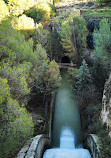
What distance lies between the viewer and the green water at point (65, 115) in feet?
39.3

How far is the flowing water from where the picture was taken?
8680 millimetres

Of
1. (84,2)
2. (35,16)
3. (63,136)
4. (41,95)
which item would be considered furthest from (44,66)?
(84,2)

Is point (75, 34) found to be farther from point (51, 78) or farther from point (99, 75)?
point (51, 78)

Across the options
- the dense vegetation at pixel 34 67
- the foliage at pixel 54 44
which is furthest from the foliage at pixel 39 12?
the foliage at pixel 54 44

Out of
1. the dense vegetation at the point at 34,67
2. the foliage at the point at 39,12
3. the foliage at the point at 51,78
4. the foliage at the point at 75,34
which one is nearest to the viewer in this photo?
the dense vegetation at the point at 34,67

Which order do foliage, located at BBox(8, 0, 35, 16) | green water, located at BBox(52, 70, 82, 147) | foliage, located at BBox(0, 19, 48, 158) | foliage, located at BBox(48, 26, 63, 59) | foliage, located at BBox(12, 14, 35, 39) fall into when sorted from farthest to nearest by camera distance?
1. foliage, located at BBox(8, 0, 35, 16)
2. foliage, located at BBox(48, 26, 63, 59)
3. foliage, located at BBox(12, 14, 35, 39)
4. green water, located at BBox(52, 70, 82, 147)
5. foliage, located at BBox(0, 19, 48, 158)

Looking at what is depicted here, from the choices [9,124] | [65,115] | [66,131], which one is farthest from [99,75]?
[9,124]

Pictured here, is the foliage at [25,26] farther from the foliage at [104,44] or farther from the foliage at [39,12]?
the foliage at [104,44]

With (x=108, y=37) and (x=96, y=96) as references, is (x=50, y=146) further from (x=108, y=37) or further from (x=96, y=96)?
(x=108, y=37)

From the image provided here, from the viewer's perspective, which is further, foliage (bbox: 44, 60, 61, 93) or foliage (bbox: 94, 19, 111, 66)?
foliage (bbox: 94, 19, 111, 66)

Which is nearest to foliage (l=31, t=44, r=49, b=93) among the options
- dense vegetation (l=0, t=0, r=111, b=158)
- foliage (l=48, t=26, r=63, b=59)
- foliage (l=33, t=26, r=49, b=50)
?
dense vegetation (l=0, t=0, r=111, b=158)

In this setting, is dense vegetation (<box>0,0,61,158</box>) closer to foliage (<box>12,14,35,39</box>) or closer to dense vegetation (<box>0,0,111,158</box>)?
dense vegetation (<box>0,0,111,158</box>)

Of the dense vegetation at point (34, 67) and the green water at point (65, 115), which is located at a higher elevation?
the dense vegetation at point (34, 67)

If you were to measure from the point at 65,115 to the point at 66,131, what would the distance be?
1983 millimetres
